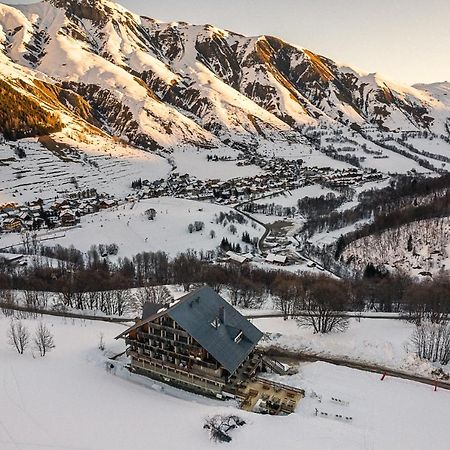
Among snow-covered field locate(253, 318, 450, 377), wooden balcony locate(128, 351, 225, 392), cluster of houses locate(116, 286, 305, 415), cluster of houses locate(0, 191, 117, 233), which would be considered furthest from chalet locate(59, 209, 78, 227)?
wooden balcony locate(128, 351, 225, 392)

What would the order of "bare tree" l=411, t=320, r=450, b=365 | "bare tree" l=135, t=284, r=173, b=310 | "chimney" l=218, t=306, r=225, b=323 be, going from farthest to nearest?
"bare tree" l=135, t=284, r=173, b=310, "bare tree" l=411, t=320, r=450, b=365, "chimney" l=218, t=306, r=225, b=323

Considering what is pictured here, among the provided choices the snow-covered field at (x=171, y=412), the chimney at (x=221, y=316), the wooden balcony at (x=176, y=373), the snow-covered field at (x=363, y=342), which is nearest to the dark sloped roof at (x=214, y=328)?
the chimney at (x=221, y=316)

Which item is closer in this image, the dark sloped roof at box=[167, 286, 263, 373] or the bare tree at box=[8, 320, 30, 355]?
the dark sloped roof at box=[167, 286, 263, 373]

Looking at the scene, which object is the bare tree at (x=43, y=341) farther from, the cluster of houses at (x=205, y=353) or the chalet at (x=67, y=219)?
the chalet at (x=67, y=219)

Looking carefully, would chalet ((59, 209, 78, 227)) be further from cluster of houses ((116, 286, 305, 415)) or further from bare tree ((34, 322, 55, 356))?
cluster of houses ((116, 286, 305, 415))

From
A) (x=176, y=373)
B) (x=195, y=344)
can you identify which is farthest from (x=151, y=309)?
(x=195, y=344)
